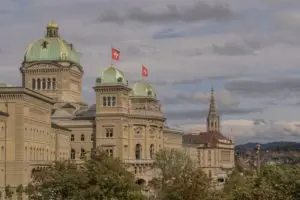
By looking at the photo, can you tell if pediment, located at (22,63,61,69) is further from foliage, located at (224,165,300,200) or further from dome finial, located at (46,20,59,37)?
foliage, located at (224,165,300,200)

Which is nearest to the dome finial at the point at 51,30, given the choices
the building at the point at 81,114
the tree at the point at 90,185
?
the building at the point at 81,114

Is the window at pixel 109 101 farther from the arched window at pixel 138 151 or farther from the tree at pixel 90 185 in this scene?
the tree at pixel 90 185

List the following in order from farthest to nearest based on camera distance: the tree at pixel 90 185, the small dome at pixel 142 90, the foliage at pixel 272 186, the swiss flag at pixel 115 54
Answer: the small dome at pixel 142 90 < the swiss flag at pixel 115 54 < the tree at pixel 90 185 < the foliage at pixel 272 186

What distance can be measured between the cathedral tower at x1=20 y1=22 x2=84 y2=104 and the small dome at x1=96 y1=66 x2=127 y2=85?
34.9ft

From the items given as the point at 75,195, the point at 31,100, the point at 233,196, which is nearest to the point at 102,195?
the point at 75,195

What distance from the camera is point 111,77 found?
16338cm

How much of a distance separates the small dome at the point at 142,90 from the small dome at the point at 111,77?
3231cm

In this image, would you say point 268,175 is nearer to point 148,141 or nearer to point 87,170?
point 87,170

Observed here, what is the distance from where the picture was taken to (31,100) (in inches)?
5123

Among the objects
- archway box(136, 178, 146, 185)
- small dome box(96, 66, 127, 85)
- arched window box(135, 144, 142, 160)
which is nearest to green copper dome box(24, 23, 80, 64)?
small dome box(96, 66, 127, 85)

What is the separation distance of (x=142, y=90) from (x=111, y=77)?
111 ft

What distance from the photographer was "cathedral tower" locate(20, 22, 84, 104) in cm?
17088

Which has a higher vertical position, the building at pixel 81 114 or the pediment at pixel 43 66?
the pediment at pixel 43 66

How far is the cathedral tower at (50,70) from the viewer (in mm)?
170875
